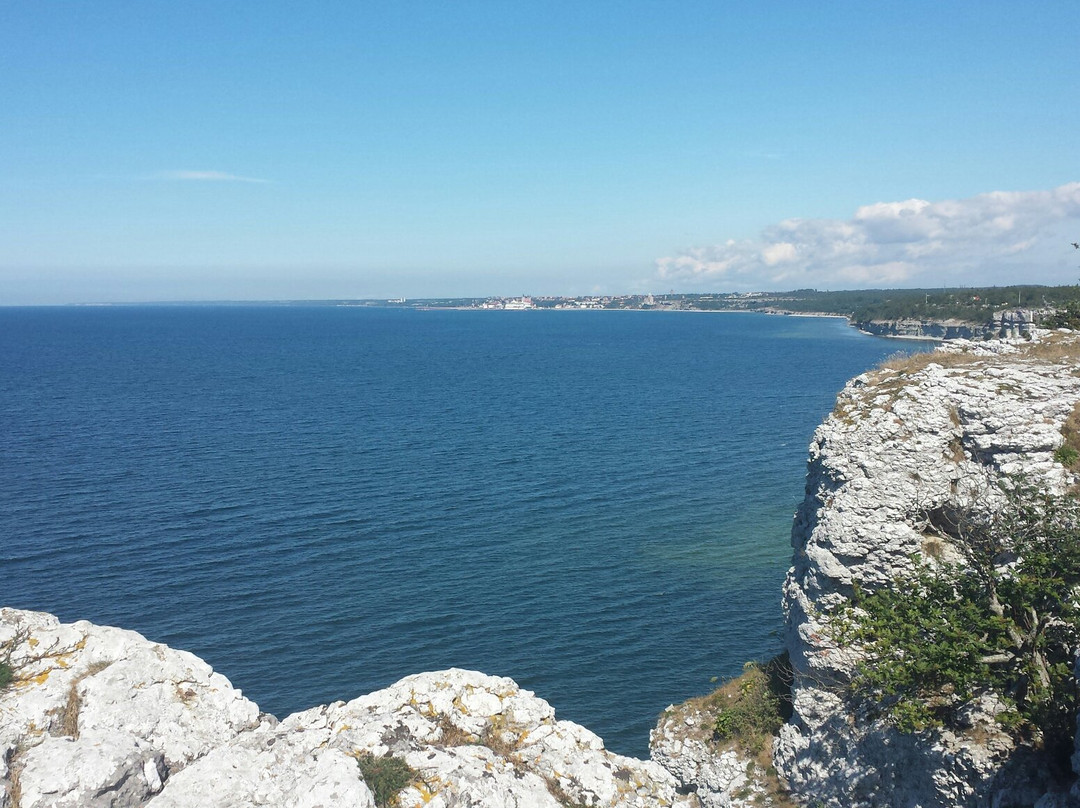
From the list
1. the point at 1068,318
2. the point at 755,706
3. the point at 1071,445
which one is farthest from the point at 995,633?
the point at 1068,318

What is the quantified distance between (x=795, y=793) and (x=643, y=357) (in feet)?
470

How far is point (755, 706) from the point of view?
926 inches

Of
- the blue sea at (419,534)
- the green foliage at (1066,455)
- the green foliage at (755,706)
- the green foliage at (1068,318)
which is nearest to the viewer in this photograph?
the green foliage at (1066,455)

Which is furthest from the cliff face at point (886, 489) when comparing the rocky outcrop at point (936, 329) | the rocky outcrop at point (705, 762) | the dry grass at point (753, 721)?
the rocky outcrop at point (936, 329)

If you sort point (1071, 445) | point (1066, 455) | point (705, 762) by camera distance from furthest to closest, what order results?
point (705, 762) → point (1071, 445) → point (1066, 455)

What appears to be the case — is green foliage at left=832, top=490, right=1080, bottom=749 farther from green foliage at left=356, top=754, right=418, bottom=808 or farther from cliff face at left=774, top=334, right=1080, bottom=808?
green foliage at left=356, top=754, right=418, bottom=808

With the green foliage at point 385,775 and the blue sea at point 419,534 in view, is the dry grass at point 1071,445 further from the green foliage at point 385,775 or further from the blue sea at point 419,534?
the green foliage at point 385,775

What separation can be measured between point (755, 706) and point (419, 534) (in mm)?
28082

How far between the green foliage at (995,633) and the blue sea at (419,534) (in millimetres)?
8696

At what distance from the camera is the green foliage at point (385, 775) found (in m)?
14.7

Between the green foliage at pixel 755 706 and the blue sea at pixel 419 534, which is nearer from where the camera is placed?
the green foliage at pixel 755 706

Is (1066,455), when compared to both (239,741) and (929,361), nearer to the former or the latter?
(929,361)

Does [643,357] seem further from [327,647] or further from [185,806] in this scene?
[185,806]

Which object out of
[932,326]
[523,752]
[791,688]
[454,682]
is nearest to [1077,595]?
[791,688]
